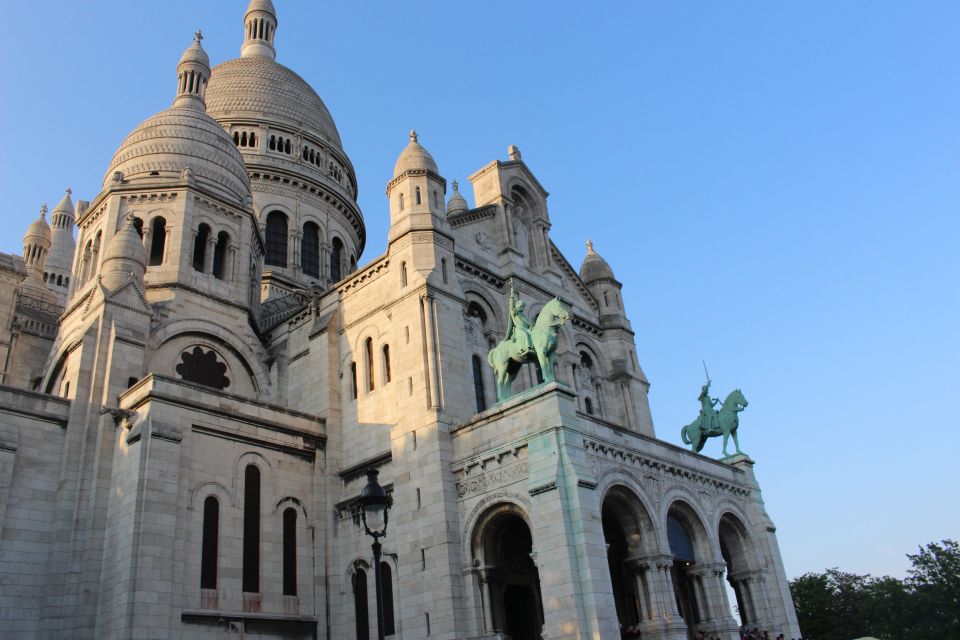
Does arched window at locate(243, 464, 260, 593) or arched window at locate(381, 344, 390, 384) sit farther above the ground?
arched window at locate(381, 344, 390, 384)

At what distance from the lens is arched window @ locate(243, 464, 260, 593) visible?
26406 millimetres

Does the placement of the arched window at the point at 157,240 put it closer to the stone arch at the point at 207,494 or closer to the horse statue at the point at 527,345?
the stone arch at the point at 207,494

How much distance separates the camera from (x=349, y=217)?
53.5 m

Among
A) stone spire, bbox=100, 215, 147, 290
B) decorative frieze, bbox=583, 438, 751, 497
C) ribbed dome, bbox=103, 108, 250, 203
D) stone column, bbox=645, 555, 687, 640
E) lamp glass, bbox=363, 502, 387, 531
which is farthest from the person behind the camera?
ribbed dome, bbox=103, 108, 250, 203

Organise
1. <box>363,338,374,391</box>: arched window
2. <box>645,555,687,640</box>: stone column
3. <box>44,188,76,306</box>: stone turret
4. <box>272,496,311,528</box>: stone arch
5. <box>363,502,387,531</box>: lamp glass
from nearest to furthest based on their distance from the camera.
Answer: <box>363,502,387,531</box>: lamp glass → <box>645,555,687,640</box>: stone column → <box>272,496,311,528</box>: stone arch → <box>363,338,374,391</box>: arched window → <box>44,188,76,306</box>: stone turret

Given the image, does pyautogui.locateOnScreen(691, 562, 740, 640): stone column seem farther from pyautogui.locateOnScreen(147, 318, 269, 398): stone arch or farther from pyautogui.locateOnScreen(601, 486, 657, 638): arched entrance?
pyautogui.locateOnScreen(147, 318, 269, 398): stone arch

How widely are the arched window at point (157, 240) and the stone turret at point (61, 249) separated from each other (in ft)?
79.7

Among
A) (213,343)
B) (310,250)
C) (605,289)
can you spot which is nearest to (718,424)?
(605,289)

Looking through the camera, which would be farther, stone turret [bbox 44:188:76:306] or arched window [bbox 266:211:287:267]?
stone turret [bbox 44:188:76:306]

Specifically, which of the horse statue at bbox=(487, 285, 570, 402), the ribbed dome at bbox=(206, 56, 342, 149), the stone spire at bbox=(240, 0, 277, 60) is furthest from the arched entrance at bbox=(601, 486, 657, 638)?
the stone spire at bbox=(240, 0, 277, 60)

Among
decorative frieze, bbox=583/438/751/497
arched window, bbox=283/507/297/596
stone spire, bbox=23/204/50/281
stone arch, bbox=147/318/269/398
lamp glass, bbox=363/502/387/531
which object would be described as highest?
stone spire, bbox=23/204/50/281

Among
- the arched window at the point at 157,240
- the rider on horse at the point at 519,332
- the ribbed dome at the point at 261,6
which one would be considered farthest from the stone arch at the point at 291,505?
the ribbed dome at the point at 261,6

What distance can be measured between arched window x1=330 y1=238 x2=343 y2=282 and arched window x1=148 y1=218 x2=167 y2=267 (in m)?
14.9

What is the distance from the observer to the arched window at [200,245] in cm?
3531
